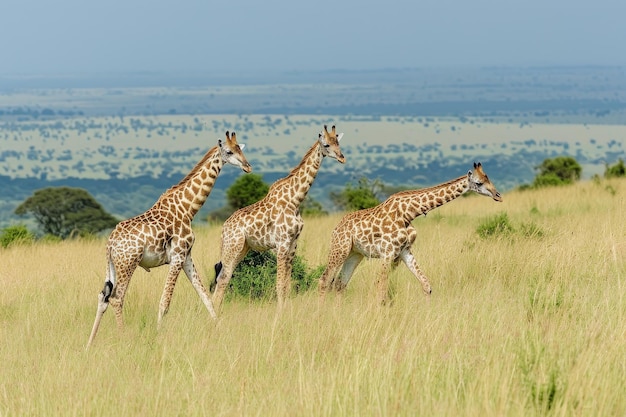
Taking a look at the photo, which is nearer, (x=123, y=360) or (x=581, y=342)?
(x=581, y=342)

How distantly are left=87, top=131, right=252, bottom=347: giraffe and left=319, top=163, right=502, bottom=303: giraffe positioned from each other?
1.25 m

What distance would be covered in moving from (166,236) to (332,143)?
6.03ft

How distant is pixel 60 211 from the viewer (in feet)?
121

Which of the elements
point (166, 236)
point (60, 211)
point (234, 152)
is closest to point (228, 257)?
point (166, 236)

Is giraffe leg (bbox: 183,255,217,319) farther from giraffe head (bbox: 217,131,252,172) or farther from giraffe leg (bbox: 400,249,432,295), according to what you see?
giraffe leg (bbox: 400,249,432,295)

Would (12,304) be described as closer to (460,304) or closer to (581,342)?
Result: (460,304)

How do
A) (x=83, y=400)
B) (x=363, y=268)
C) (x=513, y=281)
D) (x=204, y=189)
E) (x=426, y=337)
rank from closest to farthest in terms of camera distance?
(x=83, y=400) < (x=426, y=337) < (x=204, y=189) < (x=513, y=281) < (x=363, y=268)

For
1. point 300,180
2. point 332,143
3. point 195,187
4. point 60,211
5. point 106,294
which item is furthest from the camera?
point 60,211

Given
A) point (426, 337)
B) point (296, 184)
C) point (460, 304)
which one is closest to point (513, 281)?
point (460, 304)

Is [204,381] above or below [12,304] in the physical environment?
above

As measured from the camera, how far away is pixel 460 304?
10031mm

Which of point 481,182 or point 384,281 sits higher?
point 481,182

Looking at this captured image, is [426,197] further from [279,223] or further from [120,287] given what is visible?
[120,287]

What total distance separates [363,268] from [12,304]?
409 cm
